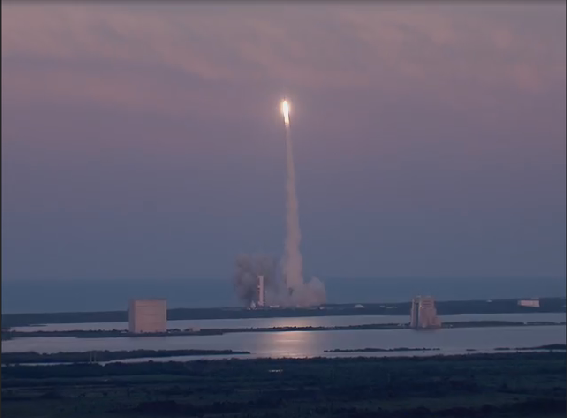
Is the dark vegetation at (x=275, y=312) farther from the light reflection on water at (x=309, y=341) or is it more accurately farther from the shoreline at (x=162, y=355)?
the shoreline at (x=162, y=355)

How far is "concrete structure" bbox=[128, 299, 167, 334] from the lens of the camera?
62.5 metres

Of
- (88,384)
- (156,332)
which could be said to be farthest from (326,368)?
(156,332)

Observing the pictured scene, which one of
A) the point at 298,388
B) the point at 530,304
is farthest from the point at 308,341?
the point at 530,304

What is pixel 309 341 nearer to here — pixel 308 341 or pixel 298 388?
pixel 308 341

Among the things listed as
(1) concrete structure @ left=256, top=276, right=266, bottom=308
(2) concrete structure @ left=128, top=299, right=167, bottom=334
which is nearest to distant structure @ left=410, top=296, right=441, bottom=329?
(1) concrete structure @ left=256, top=276, right=266, bottom=308

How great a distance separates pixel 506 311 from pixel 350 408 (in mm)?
57420

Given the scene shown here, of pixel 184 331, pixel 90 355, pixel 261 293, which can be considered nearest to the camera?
pixel 90 355

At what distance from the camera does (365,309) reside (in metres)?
89.1

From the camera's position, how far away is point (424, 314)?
2630 inches

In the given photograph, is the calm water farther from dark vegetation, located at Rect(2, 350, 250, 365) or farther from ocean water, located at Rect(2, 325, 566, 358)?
dark vegetation, located at Rect(2, 350, 250, 365)

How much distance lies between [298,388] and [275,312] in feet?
133

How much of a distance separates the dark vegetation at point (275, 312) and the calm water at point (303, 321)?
5.08ft

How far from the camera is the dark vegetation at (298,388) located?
31484 millimetres

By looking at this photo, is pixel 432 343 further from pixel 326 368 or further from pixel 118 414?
pixel 118 414
